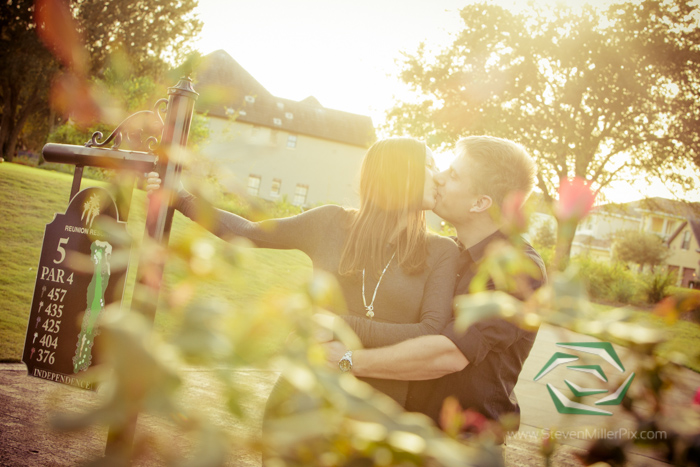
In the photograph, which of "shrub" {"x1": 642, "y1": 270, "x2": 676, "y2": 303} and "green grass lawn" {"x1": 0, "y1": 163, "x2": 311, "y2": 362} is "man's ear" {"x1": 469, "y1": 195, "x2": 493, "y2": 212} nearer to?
"green grass lawn" {"x1": 0, "y1": 163, "x2": 311, "y2": 362}

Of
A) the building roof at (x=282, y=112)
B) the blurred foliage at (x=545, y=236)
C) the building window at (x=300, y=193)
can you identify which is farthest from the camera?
the blurred foliage at (x=545, y=236)

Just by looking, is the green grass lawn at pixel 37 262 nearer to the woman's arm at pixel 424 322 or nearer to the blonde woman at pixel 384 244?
the blonde woman at pixel 384 244

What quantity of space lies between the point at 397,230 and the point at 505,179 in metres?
0.58

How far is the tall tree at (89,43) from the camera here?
27609 millimetres

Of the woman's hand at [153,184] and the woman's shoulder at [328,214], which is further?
the woman's shoulder at [328,214]

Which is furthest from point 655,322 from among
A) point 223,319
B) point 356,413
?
point 223,319

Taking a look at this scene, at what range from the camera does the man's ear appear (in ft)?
8.07

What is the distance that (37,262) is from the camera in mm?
8555

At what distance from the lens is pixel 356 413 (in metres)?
0.56

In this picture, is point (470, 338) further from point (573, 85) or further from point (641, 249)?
point (641, 249)

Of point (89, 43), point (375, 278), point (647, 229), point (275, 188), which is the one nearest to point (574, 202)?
point (375, 278)

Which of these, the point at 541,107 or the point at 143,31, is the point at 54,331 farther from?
the point at 143,31

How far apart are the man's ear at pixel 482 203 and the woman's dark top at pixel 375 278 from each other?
0.74 feet

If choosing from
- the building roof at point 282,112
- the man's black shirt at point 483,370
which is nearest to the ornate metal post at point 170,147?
the man's black shirt at point 483,370
